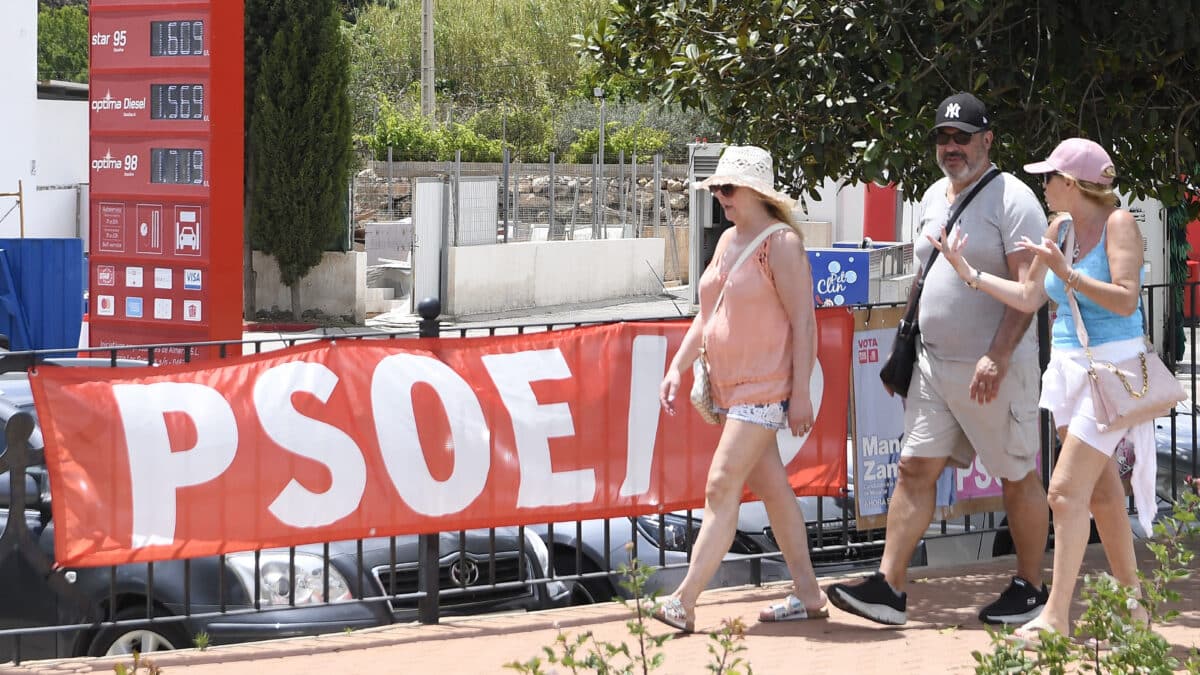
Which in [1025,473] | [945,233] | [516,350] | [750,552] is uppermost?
[945,233]

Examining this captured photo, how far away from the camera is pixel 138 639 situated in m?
→ 6.38

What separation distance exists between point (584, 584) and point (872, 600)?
1845 mm

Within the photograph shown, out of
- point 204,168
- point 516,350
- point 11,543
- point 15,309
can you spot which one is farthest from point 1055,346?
point 15,309

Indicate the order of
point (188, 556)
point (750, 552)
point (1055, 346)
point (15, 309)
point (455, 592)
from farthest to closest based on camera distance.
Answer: point (15, 309) < point (750, 552) < point (455, 592) < point (188, 556) < point (1055, 346)

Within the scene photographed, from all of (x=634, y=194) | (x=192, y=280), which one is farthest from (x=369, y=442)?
(x=634, y=194)

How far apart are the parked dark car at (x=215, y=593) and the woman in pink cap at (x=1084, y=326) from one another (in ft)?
7.55

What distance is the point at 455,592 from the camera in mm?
6613

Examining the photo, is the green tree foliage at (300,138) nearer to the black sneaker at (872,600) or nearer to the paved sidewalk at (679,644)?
the paved sidewalk at (679,644)

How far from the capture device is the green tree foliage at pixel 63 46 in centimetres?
7712

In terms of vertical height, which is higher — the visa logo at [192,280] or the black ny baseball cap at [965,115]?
the black ny baseball cap at [965,115]

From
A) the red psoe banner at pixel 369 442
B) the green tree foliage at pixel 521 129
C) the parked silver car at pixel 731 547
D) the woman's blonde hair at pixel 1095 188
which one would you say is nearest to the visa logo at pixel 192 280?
the parked silver car at pixel 731 547

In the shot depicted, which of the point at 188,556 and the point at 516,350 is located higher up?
the point at 516,350

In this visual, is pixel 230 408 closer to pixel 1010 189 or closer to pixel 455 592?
pixel 455 592

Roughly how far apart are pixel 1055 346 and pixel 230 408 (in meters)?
3.25
